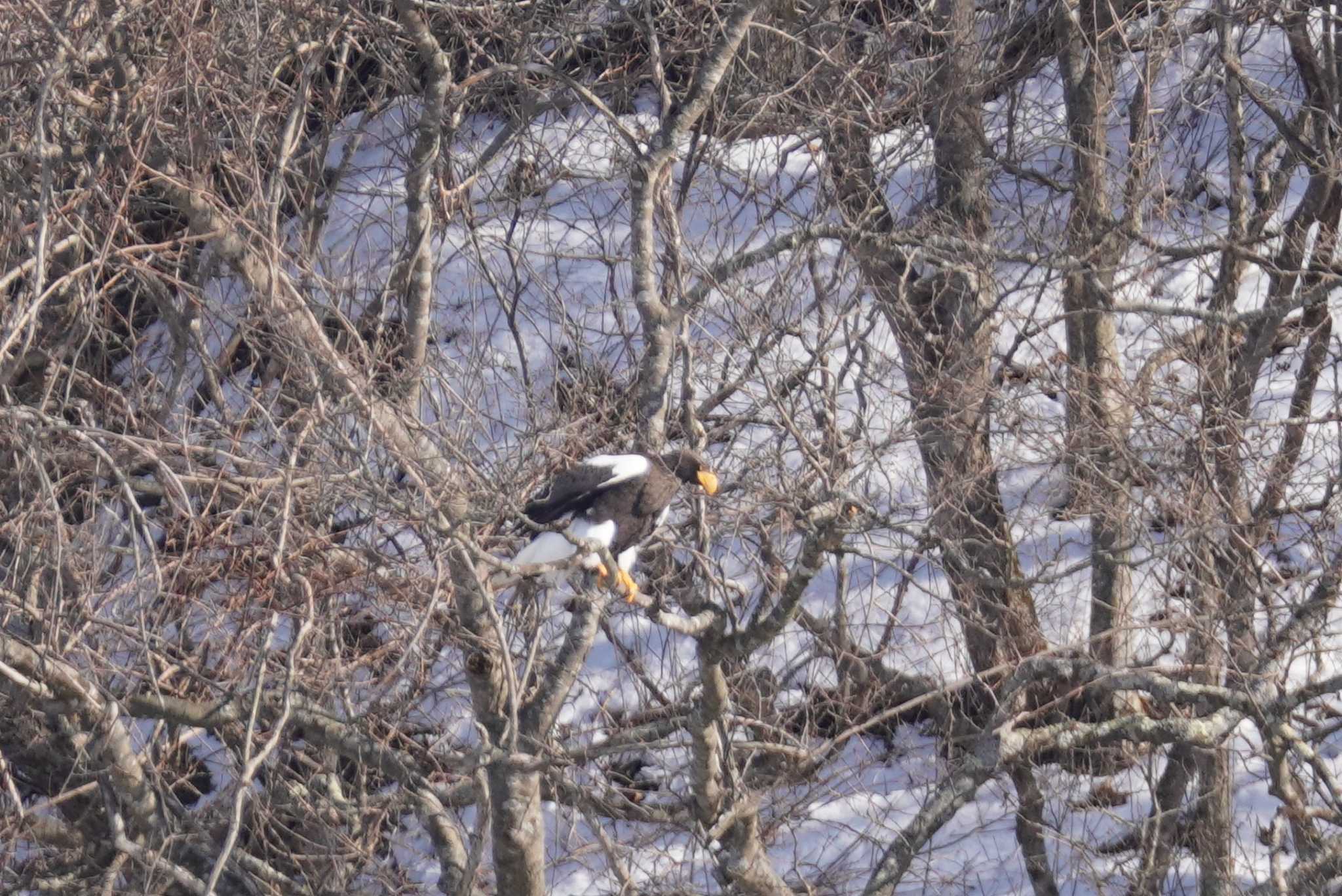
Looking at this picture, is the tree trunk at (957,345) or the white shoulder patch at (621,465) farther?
the tree trunk at (957,345)

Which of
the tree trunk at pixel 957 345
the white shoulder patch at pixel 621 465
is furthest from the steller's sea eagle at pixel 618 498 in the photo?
the tree trunk at pixel 957 345

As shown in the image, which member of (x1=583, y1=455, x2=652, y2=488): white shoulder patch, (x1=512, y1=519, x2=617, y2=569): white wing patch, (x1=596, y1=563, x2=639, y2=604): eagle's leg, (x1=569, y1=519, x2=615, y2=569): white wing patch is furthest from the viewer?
(x1=512, y1=519, x2=617, y2=569): white wing patch

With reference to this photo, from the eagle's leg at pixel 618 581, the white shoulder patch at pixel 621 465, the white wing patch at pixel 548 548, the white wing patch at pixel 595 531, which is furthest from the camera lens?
the white wing patch at pixel 548 548

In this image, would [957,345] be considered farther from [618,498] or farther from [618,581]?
[618,581]

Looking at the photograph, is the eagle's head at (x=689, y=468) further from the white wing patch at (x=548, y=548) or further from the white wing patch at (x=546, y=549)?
the white wing patch at (x=546, y=549)

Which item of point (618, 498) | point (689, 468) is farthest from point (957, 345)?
point (618, 498)

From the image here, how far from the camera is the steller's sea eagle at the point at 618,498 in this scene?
453 centimetres

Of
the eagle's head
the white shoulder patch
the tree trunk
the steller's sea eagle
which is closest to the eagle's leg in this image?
the steller's sea eagle

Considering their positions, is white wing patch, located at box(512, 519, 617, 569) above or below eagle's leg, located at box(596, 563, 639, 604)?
below

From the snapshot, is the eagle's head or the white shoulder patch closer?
the white shoulder patch

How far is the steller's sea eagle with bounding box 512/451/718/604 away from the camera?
453cm

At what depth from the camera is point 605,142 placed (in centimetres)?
729

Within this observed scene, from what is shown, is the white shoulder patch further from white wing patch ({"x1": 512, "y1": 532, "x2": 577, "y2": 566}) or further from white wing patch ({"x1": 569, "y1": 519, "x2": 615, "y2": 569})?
white wing patch ({"x1": 512, "y1": 532, "x2": 577, "y2": 566})

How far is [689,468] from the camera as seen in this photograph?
482 cm
